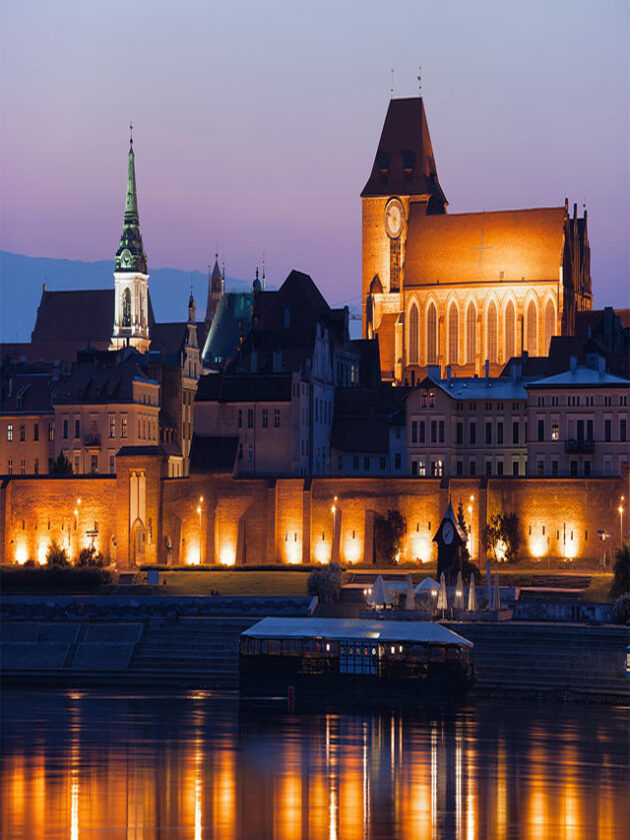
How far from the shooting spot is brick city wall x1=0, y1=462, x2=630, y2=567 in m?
96.4

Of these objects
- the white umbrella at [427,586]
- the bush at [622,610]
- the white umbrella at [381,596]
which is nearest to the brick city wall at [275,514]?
the white umbrella at [427,586]

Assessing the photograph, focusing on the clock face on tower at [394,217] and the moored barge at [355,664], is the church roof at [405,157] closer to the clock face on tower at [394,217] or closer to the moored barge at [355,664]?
the clock face on tower at [394,217]

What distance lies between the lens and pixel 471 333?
481 ft

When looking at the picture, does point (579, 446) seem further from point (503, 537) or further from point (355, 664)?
point (355, 664)

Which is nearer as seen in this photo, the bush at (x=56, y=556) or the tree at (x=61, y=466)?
the bush at (x=56, y=556)

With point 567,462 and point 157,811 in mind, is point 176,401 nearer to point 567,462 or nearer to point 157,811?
point 567,462

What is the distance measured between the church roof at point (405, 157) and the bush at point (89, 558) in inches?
2661

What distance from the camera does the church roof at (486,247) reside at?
144875 mm

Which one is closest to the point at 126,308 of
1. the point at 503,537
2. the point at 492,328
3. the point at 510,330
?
the point at 492,328

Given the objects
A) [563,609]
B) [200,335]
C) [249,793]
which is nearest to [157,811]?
[249,793]

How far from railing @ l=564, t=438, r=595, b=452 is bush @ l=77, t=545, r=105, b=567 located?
27131 millimetres

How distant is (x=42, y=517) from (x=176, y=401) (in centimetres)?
3063

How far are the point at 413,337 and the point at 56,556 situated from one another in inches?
2253

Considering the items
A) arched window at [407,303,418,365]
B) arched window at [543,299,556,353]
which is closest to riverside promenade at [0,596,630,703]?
arched window at [543,299,556,353]
